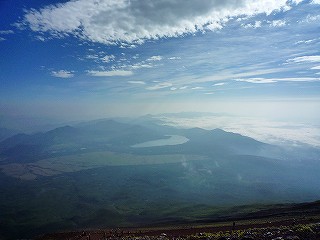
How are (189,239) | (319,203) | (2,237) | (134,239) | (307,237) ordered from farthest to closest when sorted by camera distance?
1. (2,237)
2. (319,203)
3. (134,239)
4. (189,239)
5. (307,237)

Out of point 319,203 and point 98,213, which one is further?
point 98,213

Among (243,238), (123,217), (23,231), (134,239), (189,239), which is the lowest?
(23,231)

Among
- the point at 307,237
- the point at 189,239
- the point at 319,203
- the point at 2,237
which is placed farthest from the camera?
the point at 2,237

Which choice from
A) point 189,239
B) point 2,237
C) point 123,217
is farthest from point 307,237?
point 2,237

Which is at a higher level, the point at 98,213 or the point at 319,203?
the point at 319,203

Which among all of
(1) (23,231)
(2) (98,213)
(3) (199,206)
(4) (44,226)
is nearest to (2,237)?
(1) (23,231)

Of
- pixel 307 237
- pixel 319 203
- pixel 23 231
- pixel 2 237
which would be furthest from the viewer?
pixel 23 231

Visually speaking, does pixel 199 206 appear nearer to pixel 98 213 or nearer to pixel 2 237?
pixel 98 213

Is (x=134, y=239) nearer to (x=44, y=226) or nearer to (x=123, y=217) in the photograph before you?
(x=123, y=217)

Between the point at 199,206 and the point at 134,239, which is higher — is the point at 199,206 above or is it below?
below
